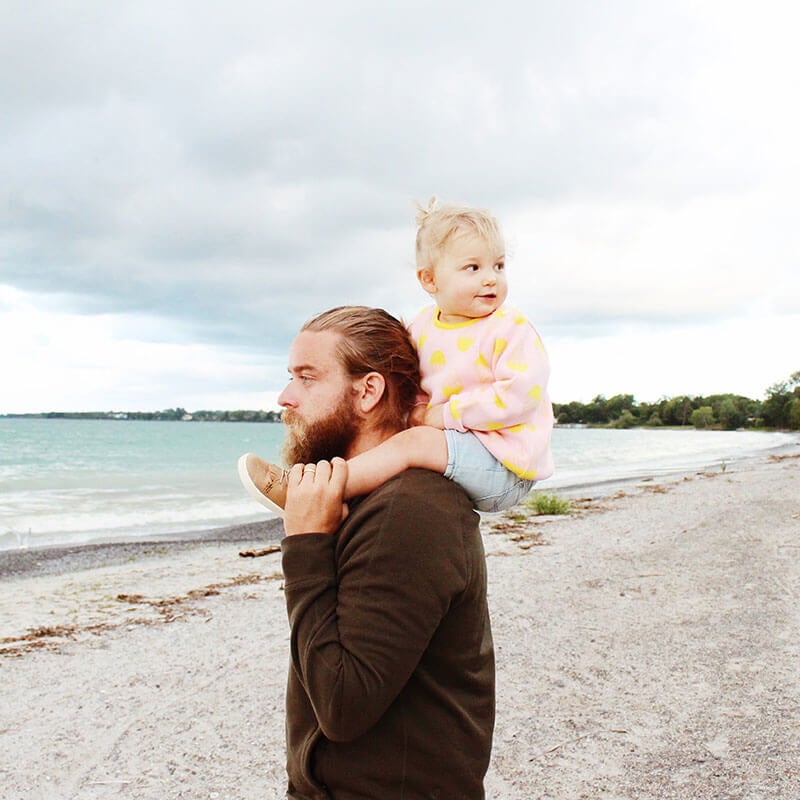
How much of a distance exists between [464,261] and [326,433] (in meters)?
0.55

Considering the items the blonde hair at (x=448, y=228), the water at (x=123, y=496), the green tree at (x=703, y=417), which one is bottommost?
the water at (x=123, y=496)

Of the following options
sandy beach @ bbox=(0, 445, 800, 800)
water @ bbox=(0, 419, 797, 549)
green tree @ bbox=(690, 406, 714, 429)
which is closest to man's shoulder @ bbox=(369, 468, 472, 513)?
sandy beach @ bbox=(0, 445, 800, 800)

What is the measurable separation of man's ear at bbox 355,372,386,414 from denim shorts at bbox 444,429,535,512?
0.18 metres

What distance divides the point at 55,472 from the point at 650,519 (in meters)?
27.7

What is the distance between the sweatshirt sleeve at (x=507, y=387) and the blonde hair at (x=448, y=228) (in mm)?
256

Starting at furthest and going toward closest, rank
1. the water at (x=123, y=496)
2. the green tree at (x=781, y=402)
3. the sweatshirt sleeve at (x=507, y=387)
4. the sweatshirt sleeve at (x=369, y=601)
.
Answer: the green tree at (x=781, y=402), the water at (x=123, y=496), the sweatshirt sleeve at (x=507, y=387), the sweatshirt sleeve at (x=369, y=601)

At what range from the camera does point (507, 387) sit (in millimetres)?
1794

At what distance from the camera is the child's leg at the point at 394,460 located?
1.68 meters

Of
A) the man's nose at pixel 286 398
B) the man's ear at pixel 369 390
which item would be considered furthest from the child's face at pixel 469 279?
the man's nose at pixel 286 398

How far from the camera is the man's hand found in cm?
164

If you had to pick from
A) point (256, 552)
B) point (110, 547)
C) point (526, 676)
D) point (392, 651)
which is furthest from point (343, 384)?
point (110, 547)

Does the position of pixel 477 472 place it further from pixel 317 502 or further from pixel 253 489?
pixel 253 489

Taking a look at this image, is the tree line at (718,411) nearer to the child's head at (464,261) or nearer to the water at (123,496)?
the water at (123,496)

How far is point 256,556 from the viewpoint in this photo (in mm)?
11125
